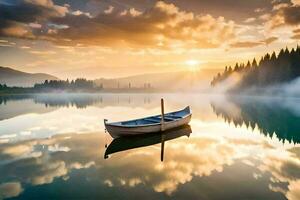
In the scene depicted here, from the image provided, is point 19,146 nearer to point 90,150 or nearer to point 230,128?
point 90,150

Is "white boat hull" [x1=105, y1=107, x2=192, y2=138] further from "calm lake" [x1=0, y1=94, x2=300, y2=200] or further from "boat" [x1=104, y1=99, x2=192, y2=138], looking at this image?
"calm lake" [x1=0, y1=94, x2=300, y2=200]

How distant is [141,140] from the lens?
29344 mm

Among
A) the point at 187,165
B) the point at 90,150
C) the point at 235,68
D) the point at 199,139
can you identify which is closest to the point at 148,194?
the point at 187,165

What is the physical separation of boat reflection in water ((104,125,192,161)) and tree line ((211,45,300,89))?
97.0m

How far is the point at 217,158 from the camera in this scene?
22.5 metres

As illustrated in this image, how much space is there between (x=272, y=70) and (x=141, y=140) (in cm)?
11392

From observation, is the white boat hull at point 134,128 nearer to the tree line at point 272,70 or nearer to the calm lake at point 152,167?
the calm lake at point 152,167

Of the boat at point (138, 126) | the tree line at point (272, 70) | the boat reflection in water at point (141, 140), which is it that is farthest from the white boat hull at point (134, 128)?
the tree line at point (272, 70)

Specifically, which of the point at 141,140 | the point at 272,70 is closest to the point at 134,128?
the point at 141,140

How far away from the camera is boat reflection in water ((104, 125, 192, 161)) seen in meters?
25.9

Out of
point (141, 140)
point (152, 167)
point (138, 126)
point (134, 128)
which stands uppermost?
point (138, 126)

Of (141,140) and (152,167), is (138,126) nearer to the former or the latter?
(141,140)

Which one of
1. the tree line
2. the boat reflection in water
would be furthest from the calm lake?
the tree line

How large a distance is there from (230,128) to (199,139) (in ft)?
33.7
